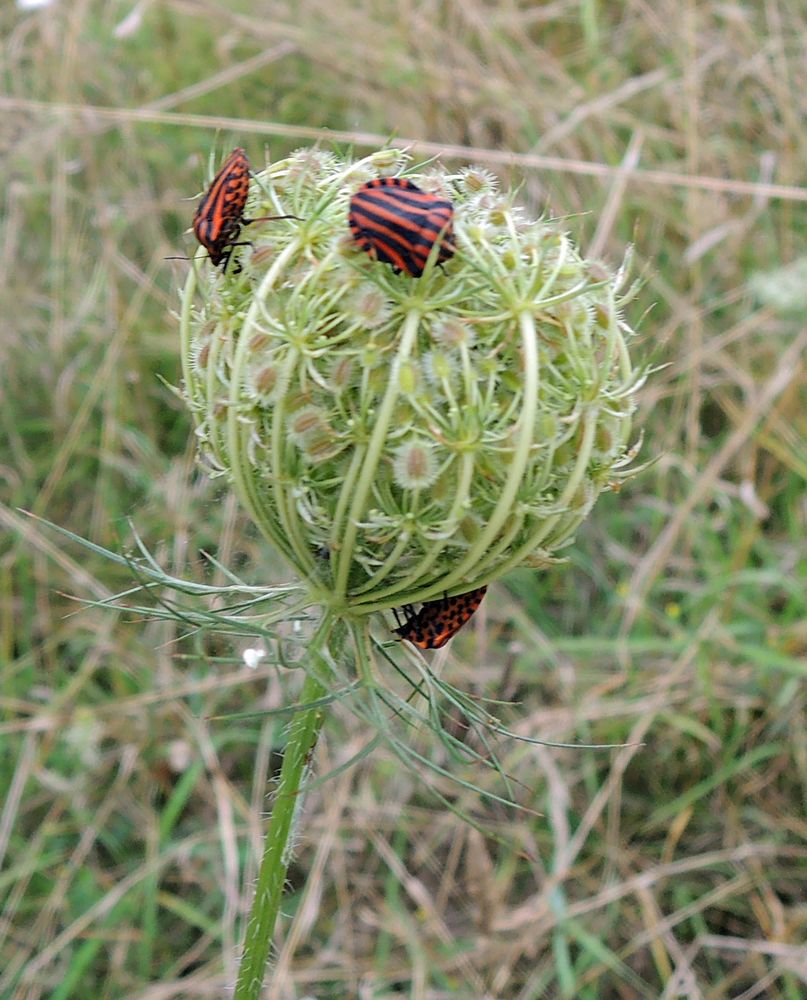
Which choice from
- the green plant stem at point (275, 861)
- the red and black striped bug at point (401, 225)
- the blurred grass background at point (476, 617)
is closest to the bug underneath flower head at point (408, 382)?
the red and black striped bug at point (401, 225)

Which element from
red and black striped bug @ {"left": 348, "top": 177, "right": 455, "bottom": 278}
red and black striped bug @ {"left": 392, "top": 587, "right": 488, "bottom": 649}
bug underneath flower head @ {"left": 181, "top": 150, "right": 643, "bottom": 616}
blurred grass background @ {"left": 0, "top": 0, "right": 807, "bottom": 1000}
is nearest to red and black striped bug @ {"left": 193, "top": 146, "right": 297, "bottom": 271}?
bug underneath flower head @ {"left": 181, "top": 150, "right": 643, "bottom": 616}

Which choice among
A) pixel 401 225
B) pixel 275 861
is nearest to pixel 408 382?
pixel 401 225

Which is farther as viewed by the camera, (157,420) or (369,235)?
(157,420)

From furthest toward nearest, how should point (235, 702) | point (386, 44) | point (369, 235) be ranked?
point (386, 44) < point (235, 702) < point (369, 235)

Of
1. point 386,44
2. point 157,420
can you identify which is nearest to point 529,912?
point 157,420

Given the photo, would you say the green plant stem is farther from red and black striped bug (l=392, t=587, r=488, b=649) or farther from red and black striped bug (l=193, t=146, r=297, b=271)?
red and black striped bug (l=193, t=146, r=297, b=271)

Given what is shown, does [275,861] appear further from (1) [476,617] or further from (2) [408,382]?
(1) [476,617]

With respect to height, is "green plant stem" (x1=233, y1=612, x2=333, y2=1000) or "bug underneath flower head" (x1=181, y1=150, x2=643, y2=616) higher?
"bug underneath flower head" (x1=181, y1=150, x2=643, y2=616)

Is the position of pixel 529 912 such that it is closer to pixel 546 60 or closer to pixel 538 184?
pixel 538 184
